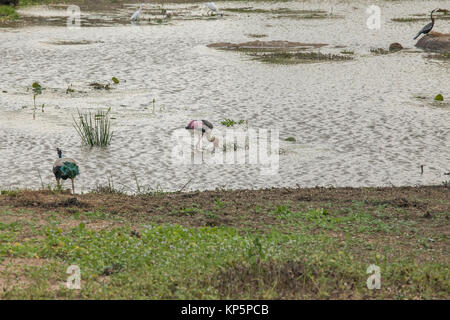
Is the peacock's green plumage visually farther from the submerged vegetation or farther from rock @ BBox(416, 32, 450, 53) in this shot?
rock @ BBox(416, 32, 450, 53)

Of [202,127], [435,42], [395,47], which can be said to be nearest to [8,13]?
[395,47]

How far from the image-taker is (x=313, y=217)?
26.5 feet

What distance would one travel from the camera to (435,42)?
25.7 m

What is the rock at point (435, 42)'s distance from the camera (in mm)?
25484

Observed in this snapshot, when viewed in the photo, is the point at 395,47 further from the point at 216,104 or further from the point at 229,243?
the point at 229,243

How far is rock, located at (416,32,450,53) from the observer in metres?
25.5

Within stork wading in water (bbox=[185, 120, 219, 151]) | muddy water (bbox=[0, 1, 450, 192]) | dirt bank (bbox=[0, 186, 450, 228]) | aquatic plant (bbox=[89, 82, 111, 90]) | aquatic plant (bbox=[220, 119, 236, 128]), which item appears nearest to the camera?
dirt bank (bbox=[0, 186, 450, 228])

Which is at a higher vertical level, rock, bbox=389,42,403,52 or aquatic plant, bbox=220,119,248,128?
rock, bbox=389,42,403,52

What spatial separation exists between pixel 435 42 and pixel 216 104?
12933mm

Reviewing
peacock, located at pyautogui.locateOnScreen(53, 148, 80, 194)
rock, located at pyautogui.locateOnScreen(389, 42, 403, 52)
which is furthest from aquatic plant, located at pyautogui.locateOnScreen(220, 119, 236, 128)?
rock, located at pyautogui.locateOnScreen(389, 42, 403, 52)

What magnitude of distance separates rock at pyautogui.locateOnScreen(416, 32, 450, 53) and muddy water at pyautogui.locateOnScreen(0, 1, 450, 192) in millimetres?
581

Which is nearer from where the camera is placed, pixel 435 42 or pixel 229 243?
pixel 229 243

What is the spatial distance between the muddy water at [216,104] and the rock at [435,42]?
0.58m
